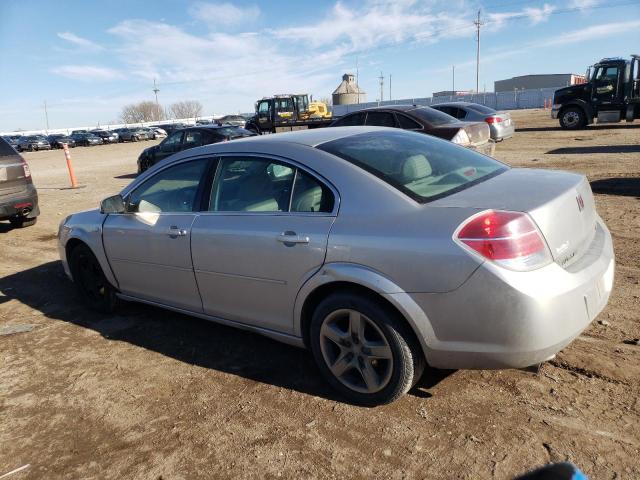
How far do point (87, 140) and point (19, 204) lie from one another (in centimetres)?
4565

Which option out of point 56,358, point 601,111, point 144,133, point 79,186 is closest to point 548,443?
point 56,358

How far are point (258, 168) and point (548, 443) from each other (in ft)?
7.78

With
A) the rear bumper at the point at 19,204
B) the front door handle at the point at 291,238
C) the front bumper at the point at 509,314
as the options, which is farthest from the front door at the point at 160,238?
the rear bumper at the point at 19,204

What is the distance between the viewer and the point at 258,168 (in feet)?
11.5

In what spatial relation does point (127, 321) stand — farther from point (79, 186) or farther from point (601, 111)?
point (601, 111)

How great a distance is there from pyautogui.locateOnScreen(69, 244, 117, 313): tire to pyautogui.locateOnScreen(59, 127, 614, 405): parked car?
67cm

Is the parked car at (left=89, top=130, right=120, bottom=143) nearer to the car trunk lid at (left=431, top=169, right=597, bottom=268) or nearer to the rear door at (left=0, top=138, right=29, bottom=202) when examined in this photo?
the rear door at (left=0, top=138, right=29, bottom=202)

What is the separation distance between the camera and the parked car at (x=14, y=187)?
8055 mm

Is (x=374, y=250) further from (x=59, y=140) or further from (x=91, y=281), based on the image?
(x=59, y=140)

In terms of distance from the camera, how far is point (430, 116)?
10.7 m

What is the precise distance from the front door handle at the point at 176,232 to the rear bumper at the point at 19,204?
18.8 ft

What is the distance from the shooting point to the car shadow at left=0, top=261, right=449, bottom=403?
3.39 metres

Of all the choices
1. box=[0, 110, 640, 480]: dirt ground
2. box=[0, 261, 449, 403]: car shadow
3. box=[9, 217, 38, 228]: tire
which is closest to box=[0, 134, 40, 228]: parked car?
box=[9, 217, 38, 228]: tire

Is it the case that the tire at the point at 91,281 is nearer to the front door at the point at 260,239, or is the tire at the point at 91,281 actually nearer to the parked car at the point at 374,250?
the parked car at the point at 374,250
